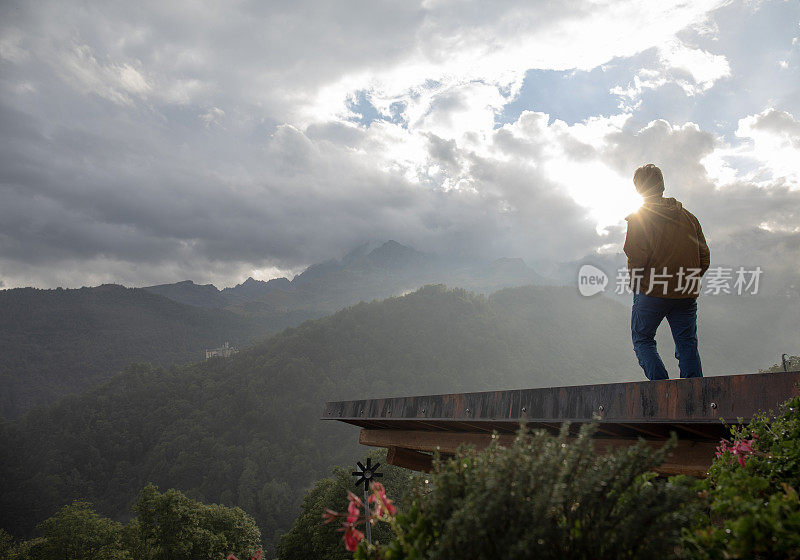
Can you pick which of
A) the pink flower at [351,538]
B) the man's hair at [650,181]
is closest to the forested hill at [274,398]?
the man's hair at [650,181]

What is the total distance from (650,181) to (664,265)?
0.66 m

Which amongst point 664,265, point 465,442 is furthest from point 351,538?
point 664,265

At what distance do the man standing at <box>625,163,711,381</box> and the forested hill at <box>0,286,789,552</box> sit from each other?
300ft

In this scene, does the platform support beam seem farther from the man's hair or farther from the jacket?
the man's hair

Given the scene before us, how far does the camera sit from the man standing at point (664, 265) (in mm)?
3434

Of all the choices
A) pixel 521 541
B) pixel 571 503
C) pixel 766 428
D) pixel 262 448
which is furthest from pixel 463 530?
pixel 262 448

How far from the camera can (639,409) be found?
238cm

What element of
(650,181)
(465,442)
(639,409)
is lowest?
(465,442)

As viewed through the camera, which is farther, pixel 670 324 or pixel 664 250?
pixel 670 324

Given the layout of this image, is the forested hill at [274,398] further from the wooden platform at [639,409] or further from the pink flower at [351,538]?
the pink flower at [351,538]

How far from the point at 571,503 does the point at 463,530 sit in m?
0.38

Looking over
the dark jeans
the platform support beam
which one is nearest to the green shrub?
the platform support beam

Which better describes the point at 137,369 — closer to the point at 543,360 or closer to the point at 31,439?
the point at 31,439

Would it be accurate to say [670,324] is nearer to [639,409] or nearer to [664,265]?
[664,265]
